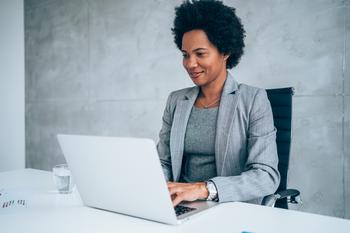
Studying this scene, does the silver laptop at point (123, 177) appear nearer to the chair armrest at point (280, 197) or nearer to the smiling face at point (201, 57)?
the chair armrest at point (280, 197)

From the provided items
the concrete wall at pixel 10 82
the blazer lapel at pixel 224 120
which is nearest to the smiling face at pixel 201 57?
the blazer lapel at pixel 224 120

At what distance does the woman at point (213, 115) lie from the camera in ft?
4.76

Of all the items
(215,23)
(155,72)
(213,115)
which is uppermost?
(215,23)

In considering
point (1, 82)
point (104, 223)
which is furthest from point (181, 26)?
point (1, 82)

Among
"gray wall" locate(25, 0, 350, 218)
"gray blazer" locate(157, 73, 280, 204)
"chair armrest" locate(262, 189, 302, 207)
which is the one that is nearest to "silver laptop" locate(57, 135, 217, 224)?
"gray blazer" locate(157, 73, 280, 204)

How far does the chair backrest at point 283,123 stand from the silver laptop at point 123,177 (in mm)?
669

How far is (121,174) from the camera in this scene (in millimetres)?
862

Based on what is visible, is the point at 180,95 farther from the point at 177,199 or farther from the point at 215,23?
Result: the point at 177,199

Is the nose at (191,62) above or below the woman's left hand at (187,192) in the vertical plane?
above

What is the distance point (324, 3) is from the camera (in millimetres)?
2062

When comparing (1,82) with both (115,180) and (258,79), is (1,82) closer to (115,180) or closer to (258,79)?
(258,79)

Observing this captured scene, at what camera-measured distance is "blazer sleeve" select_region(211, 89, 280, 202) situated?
1.14m

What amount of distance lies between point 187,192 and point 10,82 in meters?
2.40

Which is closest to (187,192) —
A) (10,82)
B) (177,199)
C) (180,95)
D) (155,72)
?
(177,199)
